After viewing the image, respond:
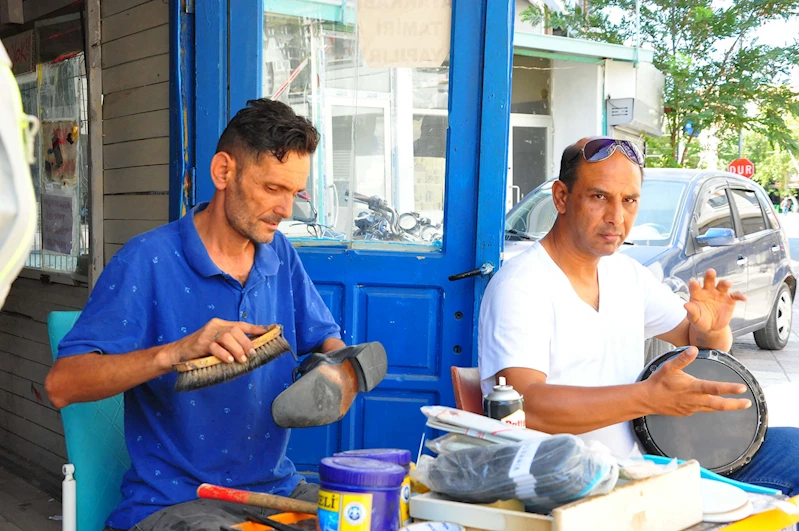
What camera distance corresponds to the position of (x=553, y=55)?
41.7 feet

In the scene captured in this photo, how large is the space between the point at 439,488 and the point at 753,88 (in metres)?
15.7

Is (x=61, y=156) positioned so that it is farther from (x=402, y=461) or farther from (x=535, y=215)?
(x=402, y=461)

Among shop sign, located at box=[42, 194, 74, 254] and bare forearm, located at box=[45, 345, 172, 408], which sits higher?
shop sign, located at box=[42, 194, 74, 254]

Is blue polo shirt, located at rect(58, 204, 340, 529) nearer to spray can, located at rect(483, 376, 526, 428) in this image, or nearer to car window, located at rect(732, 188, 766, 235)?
spray can, located at rect(483, 376, 526, 428)

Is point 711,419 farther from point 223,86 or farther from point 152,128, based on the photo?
point 152,128

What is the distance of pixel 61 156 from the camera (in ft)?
16.2

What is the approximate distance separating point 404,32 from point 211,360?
7.91 ft

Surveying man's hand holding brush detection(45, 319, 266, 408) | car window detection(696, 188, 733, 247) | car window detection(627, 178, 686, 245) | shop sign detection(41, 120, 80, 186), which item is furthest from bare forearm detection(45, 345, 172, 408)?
car window detection(696, 188, 733, 247)

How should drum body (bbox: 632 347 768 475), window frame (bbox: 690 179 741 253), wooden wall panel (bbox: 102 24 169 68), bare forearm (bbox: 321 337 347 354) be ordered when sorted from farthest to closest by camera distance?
window frame (bbox: 690 179 741 253) → wooden wall panel (bbox: 102 24 169 68) → bare forearm (bbox: 321 337 347 354) → drum body (bbox: 632 347 768 475)

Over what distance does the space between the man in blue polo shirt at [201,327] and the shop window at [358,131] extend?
152 centimetres

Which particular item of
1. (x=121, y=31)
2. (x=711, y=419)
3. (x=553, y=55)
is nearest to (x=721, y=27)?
(x=553, y=55)

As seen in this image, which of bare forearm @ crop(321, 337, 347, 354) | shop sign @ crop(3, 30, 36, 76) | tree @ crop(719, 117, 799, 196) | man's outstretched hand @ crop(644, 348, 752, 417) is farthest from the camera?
tree @ crop(719, 117, 799, 196)

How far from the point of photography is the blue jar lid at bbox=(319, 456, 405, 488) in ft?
A: 4.66

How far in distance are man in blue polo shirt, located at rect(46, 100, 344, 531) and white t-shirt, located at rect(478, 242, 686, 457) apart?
22.4 inches
